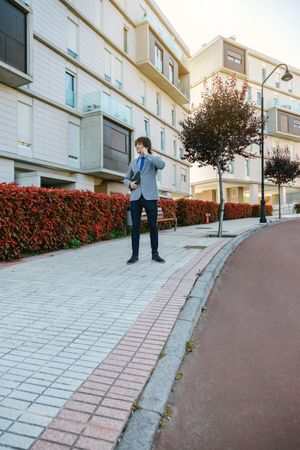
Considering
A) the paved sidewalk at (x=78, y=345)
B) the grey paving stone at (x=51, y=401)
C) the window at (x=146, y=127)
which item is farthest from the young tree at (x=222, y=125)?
the window at (x=146, y=127)

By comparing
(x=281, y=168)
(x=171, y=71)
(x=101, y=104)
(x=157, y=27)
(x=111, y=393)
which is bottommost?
(x=111, y=393)

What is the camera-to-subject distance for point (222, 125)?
1113cm

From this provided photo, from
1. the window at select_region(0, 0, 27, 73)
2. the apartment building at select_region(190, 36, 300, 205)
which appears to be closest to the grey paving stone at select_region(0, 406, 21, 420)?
the window at select_region(0, 0, 27, 73)

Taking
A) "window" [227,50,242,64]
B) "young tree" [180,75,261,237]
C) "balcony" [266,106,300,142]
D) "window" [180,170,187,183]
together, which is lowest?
"young tree" [180,75,261,237]

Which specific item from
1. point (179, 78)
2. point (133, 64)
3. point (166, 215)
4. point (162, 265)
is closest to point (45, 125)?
point (166, 215)

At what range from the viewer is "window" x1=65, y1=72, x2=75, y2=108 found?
58.6 feet

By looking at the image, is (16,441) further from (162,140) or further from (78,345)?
(162,140)

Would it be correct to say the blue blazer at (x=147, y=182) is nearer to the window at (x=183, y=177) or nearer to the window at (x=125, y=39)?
the window at (x=125, y=39)

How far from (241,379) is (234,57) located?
38522 millimetres

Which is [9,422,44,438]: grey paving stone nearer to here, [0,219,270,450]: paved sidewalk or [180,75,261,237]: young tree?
[0,219,270,450]: paved sidewalk

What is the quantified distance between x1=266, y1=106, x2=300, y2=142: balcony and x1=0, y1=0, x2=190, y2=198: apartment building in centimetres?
1757

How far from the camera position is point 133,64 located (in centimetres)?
2356

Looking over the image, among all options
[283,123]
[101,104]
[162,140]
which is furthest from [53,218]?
[283,123]

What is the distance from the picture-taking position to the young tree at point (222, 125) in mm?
11008
